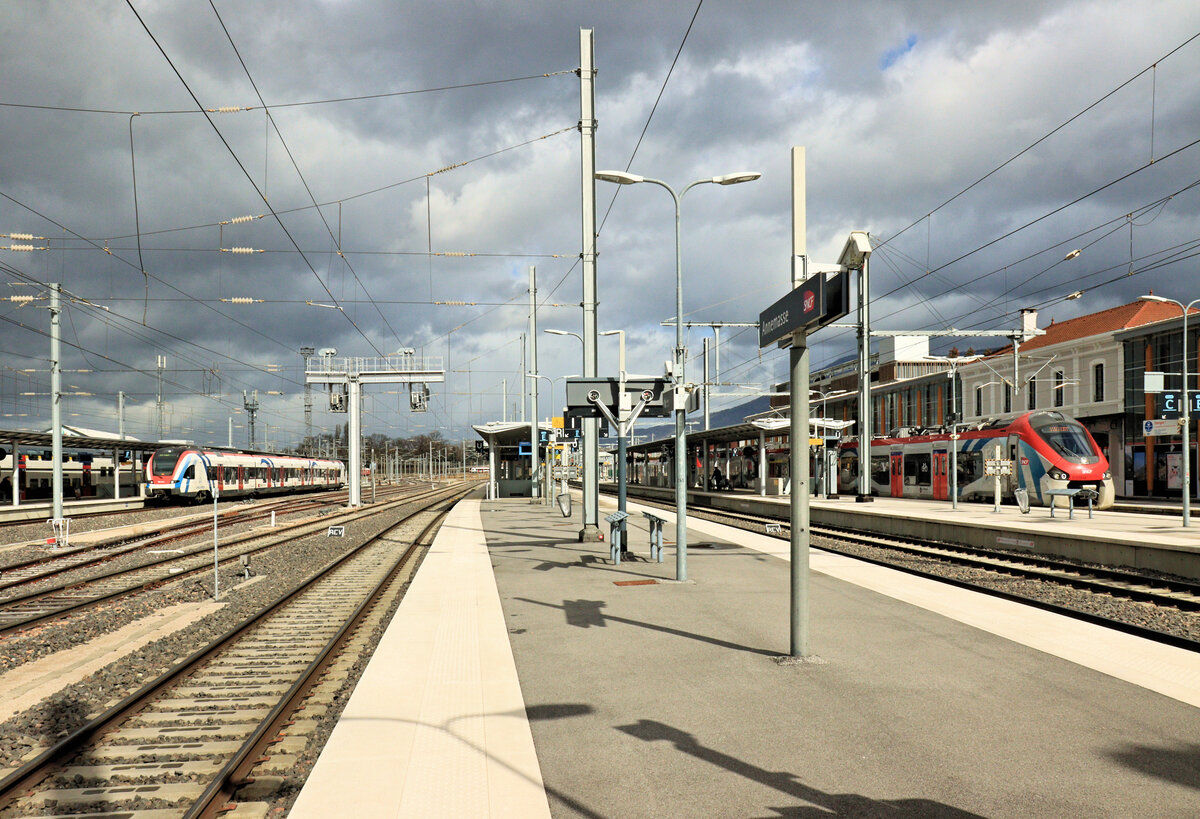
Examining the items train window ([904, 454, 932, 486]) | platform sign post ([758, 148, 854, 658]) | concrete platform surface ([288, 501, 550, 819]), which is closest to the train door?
train window ([904, 454, 932, 486])

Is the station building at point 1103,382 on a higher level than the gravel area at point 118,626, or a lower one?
higher

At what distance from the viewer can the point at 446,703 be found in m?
6.37

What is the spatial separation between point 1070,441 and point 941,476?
25.3 ft

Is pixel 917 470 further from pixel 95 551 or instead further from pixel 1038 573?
pixel 95 551

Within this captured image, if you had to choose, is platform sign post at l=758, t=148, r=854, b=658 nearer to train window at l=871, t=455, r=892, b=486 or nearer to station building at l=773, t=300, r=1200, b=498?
station building at l=773, t=300, r=1200, b=498

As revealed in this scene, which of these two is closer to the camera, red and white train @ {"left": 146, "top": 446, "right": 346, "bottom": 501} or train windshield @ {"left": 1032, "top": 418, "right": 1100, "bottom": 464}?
train windshield @ {"left": 1032, "top": 418, "right": 1100, "bottom": 464}

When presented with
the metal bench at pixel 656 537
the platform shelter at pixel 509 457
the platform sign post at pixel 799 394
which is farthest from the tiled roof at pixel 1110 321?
the platform sign post at pixel 799 394

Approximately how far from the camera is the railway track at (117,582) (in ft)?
38.9

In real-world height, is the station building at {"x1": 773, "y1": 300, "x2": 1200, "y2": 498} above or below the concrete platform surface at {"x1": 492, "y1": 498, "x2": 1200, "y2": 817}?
above

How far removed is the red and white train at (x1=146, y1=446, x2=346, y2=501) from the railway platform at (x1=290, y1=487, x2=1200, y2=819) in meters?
25.4

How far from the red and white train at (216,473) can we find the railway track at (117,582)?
9601 millimetres

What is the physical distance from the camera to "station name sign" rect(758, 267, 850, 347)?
22.2 feet

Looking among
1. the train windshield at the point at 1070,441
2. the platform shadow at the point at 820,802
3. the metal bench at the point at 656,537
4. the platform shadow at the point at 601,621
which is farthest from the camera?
the train windshield at the point at 1070,441

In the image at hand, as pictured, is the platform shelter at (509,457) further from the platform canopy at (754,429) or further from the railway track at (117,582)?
the railway track at (117,582)
